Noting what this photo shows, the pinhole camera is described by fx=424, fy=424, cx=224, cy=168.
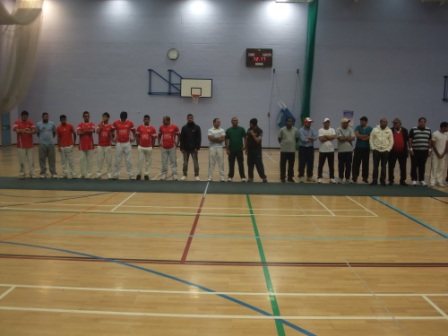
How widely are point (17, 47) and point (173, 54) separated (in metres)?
9.24

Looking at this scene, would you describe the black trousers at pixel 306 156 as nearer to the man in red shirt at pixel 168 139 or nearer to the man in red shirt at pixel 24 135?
the man in red shirt at pixel 168 139

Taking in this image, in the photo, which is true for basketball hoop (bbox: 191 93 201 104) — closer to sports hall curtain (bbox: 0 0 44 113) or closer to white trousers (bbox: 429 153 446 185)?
sports hall curtain (bbox: 0 0 44 113)

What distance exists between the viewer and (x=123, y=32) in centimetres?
2131

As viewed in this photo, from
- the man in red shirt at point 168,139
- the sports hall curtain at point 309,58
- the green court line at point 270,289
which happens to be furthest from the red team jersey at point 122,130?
the sports hall curtain at point 309,58

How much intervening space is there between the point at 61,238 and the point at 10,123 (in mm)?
17612

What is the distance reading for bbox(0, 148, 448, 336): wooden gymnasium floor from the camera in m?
3.68

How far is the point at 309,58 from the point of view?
810 inches

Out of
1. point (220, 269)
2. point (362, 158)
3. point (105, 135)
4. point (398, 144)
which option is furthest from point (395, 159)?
point (220, 269)

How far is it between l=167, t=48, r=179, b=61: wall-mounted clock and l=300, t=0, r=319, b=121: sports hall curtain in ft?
21.2

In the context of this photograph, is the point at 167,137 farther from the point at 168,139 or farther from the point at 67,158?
the point at 67,158

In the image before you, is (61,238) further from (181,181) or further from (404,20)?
(404,20)

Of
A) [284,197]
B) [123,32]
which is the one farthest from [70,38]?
[284,197]

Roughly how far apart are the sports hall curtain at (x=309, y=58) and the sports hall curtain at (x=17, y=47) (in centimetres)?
1203

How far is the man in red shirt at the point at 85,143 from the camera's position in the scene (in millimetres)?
11188
